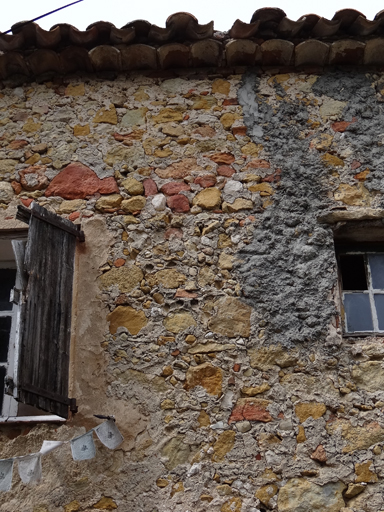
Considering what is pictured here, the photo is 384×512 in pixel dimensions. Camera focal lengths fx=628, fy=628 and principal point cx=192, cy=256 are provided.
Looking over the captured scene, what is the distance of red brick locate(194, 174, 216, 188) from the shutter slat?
0.85 metres

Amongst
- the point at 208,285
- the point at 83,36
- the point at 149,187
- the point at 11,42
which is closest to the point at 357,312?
the point at 208,285

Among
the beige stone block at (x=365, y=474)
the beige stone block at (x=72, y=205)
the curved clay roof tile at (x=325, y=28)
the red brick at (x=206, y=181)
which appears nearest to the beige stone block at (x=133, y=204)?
the beige stone block at (x=72, y=205)

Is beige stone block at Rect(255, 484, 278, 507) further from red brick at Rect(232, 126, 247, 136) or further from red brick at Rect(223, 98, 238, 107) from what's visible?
red brick at Rect(223, 98, 238, 107)

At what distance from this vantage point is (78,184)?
387cm

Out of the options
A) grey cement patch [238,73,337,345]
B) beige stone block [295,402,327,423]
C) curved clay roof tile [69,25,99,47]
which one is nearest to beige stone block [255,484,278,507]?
beige stone block [295,402,327,423]

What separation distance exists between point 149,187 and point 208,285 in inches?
29.7

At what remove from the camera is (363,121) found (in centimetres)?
400

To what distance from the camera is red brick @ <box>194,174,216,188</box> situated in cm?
382

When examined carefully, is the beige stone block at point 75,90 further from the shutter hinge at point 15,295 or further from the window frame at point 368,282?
the window frame at point 368,282

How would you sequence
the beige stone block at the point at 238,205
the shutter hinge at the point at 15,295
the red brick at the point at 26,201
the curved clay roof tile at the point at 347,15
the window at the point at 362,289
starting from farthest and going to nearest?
1. the curved clay roof tile at the point at 347,15
2. the red brick at the point at 26,201
3. the beige stone block at the point at 238,205
4. the window at the point at 362,289
5. the shutter hinge at the point at 15,295

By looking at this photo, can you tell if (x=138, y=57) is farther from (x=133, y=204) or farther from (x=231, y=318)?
(x=231, y=318)

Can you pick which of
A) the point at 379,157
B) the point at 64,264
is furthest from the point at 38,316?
the point at 379,157

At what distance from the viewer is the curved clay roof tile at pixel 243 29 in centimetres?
401

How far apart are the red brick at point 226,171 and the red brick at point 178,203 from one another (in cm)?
28
